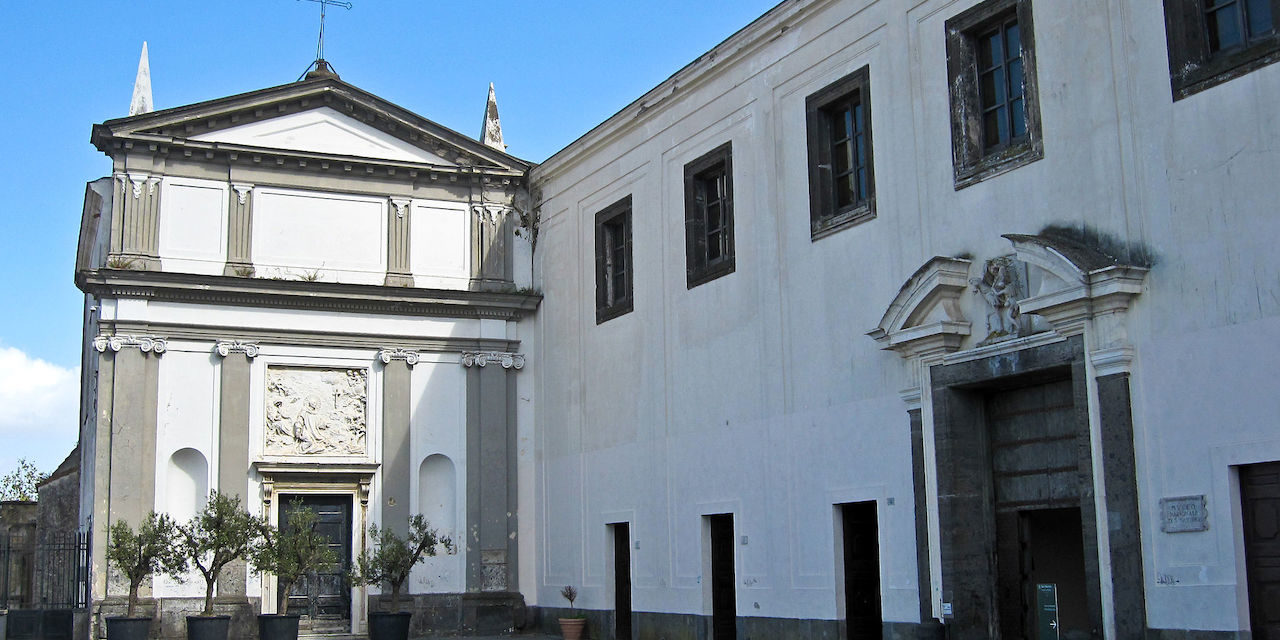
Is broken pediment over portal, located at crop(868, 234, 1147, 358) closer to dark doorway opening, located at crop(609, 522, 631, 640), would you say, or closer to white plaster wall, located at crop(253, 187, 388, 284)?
dark doorway opening, located at crop(609, 522, 631, 640)

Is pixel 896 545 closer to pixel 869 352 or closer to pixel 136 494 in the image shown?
pixel 869 352

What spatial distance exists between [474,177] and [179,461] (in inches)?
286

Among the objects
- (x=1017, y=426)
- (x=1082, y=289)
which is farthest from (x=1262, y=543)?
(x=1017, y=426)

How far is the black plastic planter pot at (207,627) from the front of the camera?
19.6 metres

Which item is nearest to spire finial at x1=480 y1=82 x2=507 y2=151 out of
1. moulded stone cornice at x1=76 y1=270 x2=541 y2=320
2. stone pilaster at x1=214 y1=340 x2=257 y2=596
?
moulded stone cornice at x1=76 y1=270 x2=541 y2=320

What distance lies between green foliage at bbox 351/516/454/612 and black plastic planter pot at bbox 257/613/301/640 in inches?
62.5

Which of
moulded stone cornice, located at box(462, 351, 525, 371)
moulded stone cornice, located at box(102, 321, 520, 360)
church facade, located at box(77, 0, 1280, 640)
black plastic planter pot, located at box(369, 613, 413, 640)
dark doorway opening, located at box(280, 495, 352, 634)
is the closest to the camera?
church facade, located at box(77, 0, 1280, 640)

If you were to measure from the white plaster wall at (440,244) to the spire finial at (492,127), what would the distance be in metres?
2.00

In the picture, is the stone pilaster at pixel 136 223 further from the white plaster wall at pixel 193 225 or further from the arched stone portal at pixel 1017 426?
the arched stone portal at pixel 1017 426

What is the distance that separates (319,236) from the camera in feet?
78.4

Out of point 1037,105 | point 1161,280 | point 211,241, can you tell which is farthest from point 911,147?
point 211,241

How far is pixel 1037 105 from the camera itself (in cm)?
1414

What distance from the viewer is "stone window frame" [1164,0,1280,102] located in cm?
1194

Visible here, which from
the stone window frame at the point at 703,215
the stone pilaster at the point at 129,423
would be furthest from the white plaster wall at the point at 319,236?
the stone window frame at the point at 703,215
